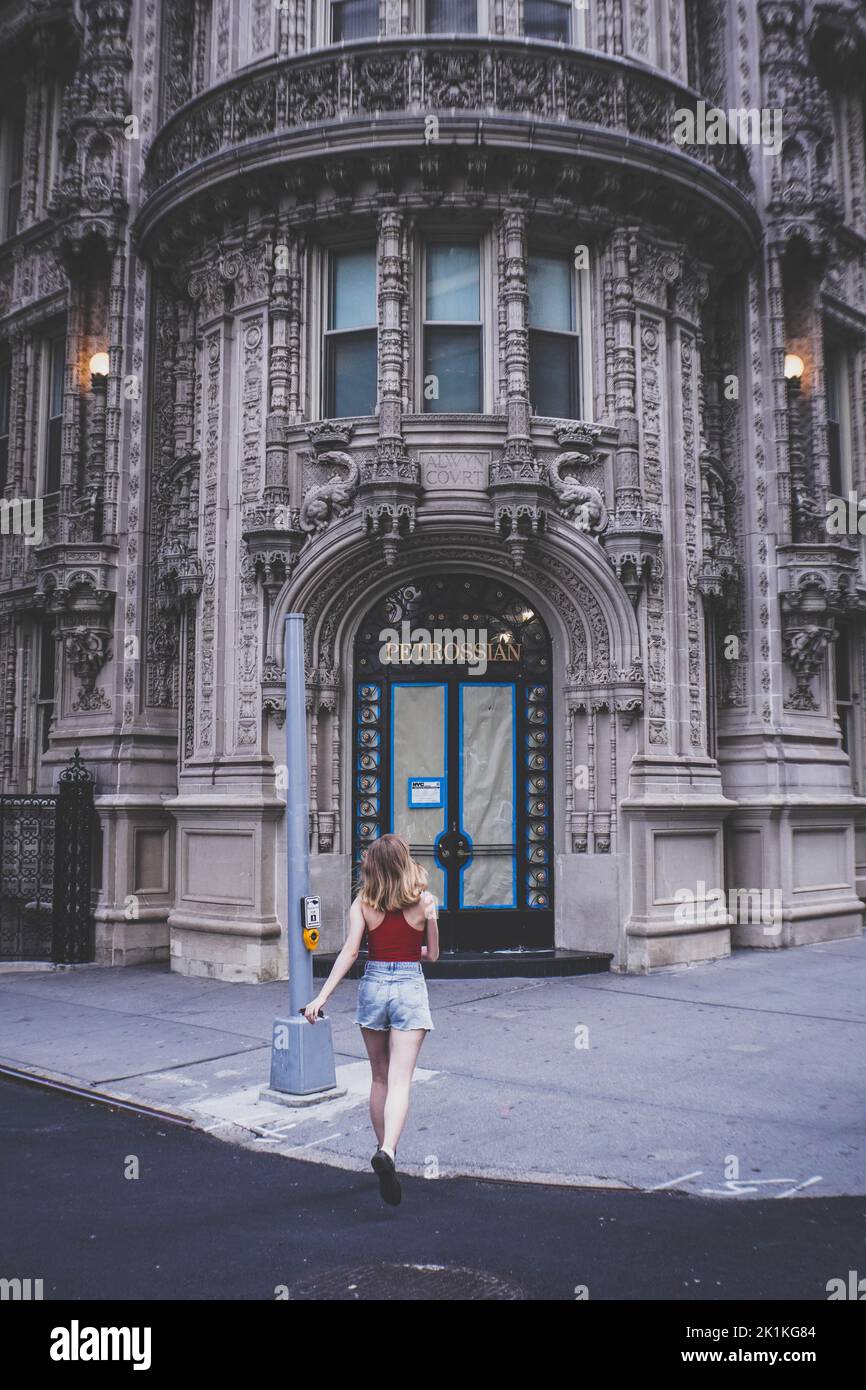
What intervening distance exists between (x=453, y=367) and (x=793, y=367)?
5386mm

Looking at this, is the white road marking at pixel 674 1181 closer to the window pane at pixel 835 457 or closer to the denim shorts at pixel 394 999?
the denim shorts at pixel 394 999

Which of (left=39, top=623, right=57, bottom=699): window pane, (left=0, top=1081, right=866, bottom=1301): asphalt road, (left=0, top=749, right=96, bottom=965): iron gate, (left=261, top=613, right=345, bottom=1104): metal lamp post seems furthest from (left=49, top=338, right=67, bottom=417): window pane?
(left=0, top=1081, right=866, bottom=1301): asphalt road

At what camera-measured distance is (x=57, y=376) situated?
18203mm

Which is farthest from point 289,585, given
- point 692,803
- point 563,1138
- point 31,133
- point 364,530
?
point 31,133

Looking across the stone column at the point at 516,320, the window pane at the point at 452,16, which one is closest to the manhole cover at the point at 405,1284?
the stone column at the point at 516,320

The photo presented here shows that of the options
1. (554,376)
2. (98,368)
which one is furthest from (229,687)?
(554,376)

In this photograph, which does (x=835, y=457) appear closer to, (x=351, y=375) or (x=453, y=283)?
(x=453, y=283)

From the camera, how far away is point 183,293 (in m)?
16.0

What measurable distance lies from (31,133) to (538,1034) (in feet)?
53.0

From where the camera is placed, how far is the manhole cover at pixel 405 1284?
4.82 meters

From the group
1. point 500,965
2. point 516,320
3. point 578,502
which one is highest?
point 516,320

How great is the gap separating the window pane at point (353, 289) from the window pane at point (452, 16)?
9.73 feet

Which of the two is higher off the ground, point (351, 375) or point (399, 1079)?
point (351, 375)
